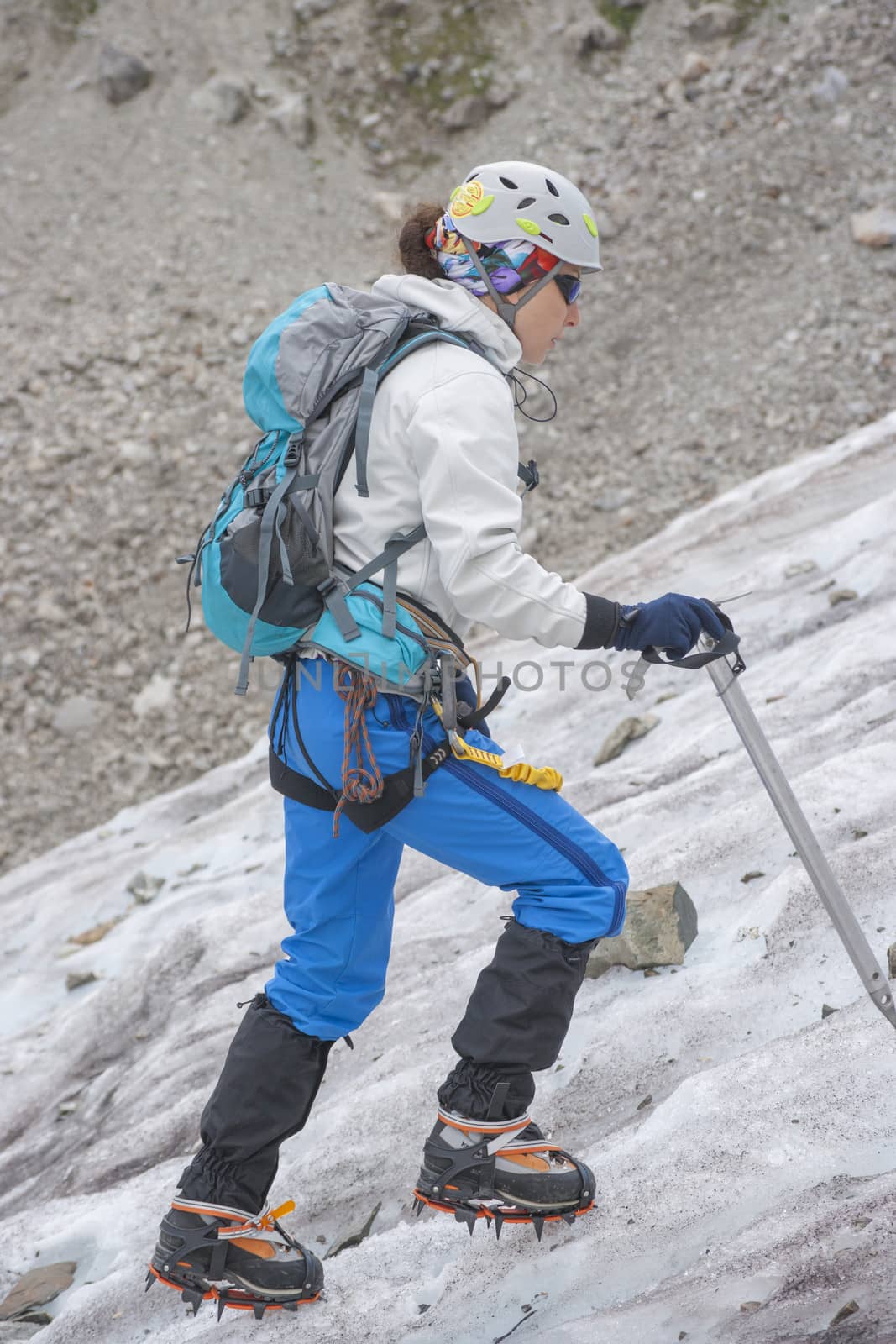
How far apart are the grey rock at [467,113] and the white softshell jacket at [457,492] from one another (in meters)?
16.7

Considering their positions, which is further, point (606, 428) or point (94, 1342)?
point (606, 428)

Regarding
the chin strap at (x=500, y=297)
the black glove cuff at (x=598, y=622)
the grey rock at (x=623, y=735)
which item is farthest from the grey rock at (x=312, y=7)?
the black glove cuff at (x=598, y=622)

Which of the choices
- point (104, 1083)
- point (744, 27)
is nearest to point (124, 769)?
point (104, 1083)

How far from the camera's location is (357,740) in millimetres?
3389

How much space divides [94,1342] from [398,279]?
3.77 metres

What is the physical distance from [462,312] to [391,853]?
1.69 m

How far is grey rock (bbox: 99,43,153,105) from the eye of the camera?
18.4 metres

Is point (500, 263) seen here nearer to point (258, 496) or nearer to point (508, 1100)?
point (258, 496)

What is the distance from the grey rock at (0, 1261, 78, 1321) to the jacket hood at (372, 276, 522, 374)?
3775 mm

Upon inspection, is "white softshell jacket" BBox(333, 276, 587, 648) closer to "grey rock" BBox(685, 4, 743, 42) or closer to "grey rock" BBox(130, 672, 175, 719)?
"grey rock" BBox(130, 672, 175, 719)

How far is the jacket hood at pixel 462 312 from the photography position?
3.40 meters

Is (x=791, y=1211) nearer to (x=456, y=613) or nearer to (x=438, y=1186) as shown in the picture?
(x=438, y=1186)

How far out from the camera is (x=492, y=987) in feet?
11.4

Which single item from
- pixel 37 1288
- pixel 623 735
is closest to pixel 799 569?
pixel 623 735
